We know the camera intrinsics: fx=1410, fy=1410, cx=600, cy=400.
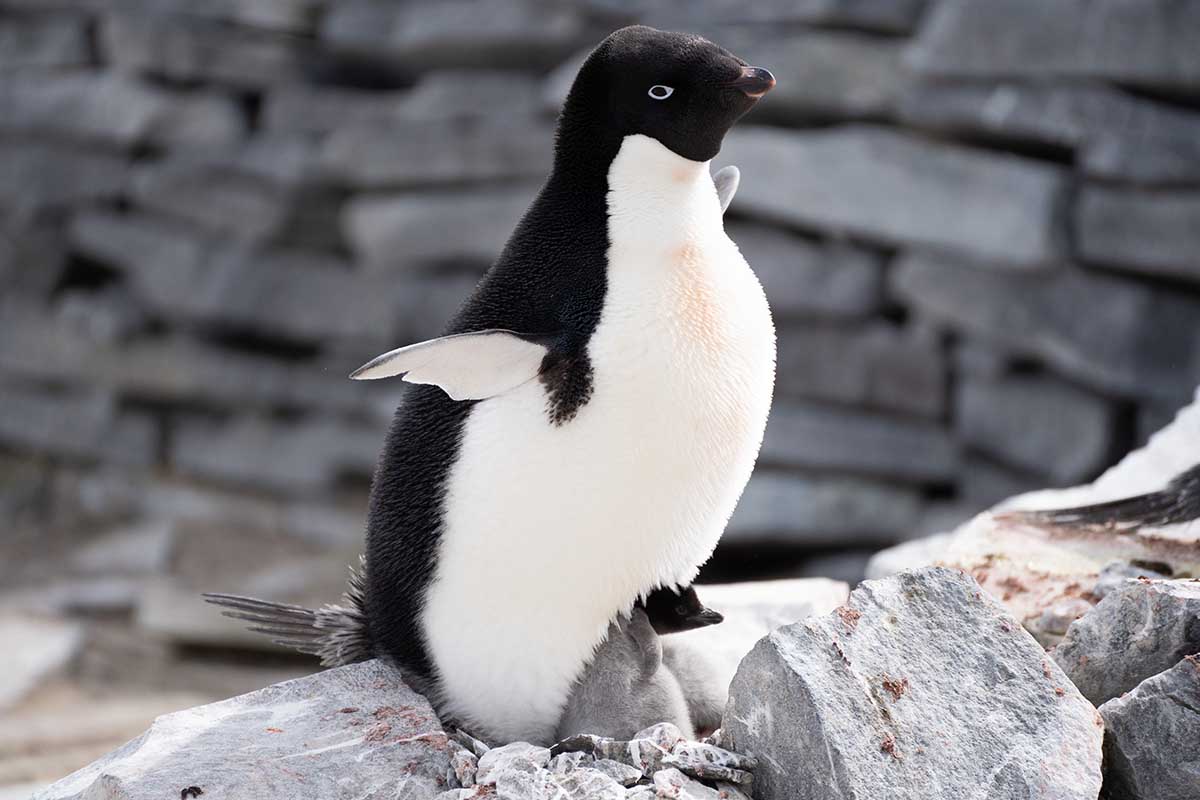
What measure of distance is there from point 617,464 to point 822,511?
222 cm

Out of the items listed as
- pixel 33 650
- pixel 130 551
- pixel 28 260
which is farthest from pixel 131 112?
pixel 33 650

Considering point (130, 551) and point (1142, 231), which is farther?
point (130, 551)

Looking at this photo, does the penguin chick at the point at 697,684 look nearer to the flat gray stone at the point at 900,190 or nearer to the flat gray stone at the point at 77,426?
the flat gray stone at the point at 900,190

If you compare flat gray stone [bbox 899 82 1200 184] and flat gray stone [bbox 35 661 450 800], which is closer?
flat gray stone [bbox 35 661 450 800]

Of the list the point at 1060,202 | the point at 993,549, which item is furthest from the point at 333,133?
the point at 993,549

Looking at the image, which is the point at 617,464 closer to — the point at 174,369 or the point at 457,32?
the point at 457,32

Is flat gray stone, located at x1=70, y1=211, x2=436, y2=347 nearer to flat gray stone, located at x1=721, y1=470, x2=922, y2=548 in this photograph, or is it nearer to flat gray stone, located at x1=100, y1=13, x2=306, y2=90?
flat gray stone, located at x1=100, y1=13, x2=306, y2=90

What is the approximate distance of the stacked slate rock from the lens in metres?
2.81

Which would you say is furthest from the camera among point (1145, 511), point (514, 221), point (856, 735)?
point (514, 221)

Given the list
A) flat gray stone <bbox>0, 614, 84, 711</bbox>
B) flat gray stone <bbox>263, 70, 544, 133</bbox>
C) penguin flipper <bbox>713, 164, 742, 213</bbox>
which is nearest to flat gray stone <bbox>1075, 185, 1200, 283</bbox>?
flat gray stone <bbox>263, 70, 544, 133</bbox>

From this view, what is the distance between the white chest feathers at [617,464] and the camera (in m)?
1.10

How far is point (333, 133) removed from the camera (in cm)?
389

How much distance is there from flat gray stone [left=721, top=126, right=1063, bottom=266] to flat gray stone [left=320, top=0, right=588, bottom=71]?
607mm

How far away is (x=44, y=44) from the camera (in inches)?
167
